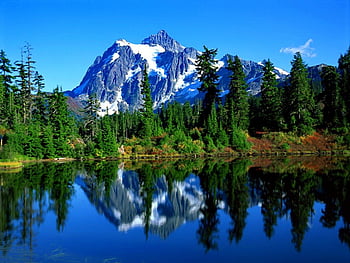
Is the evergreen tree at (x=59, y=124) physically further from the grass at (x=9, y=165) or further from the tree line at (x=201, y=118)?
the grass at (x=9, y=165)

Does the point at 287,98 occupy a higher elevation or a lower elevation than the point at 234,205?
higher

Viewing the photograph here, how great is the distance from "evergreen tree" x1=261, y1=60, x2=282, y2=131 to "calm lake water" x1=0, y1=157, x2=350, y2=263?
125ft

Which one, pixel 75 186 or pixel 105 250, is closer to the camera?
pixel 105 250

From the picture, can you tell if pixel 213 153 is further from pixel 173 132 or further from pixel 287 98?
pixel 287 98

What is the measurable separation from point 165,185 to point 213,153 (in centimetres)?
3271

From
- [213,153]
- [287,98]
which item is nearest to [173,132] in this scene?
[213,153]

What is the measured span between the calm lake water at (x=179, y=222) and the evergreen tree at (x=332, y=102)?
132 ft

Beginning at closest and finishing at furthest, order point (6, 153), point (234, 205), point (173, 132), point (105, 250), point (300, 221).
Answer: point (105, 250), point (300, 221), point (234, 205), point (6, 153), point (173, 132)

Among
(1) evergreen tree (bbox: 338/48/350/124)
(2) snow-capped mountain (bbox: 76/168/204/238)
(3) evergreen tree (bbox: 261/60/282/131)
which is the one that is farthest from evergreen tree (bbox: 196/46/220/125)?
(2) snow-capped mountain (bbox: 76/168/204/238)

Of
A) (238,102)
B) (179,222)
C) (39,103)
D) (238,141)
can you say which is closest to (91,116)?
(39,103)

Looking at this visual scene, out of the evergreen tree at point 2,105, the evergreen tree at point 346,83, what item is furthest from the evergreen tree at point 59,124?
the evergreen tree at point 346,83

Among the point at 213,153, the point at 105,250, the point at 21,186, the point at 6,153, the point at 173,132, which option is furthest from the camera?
the point at 173,132

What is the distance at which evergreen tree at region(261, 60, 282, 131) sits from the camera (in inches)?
2299

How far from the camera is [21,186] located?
69.6 feet
